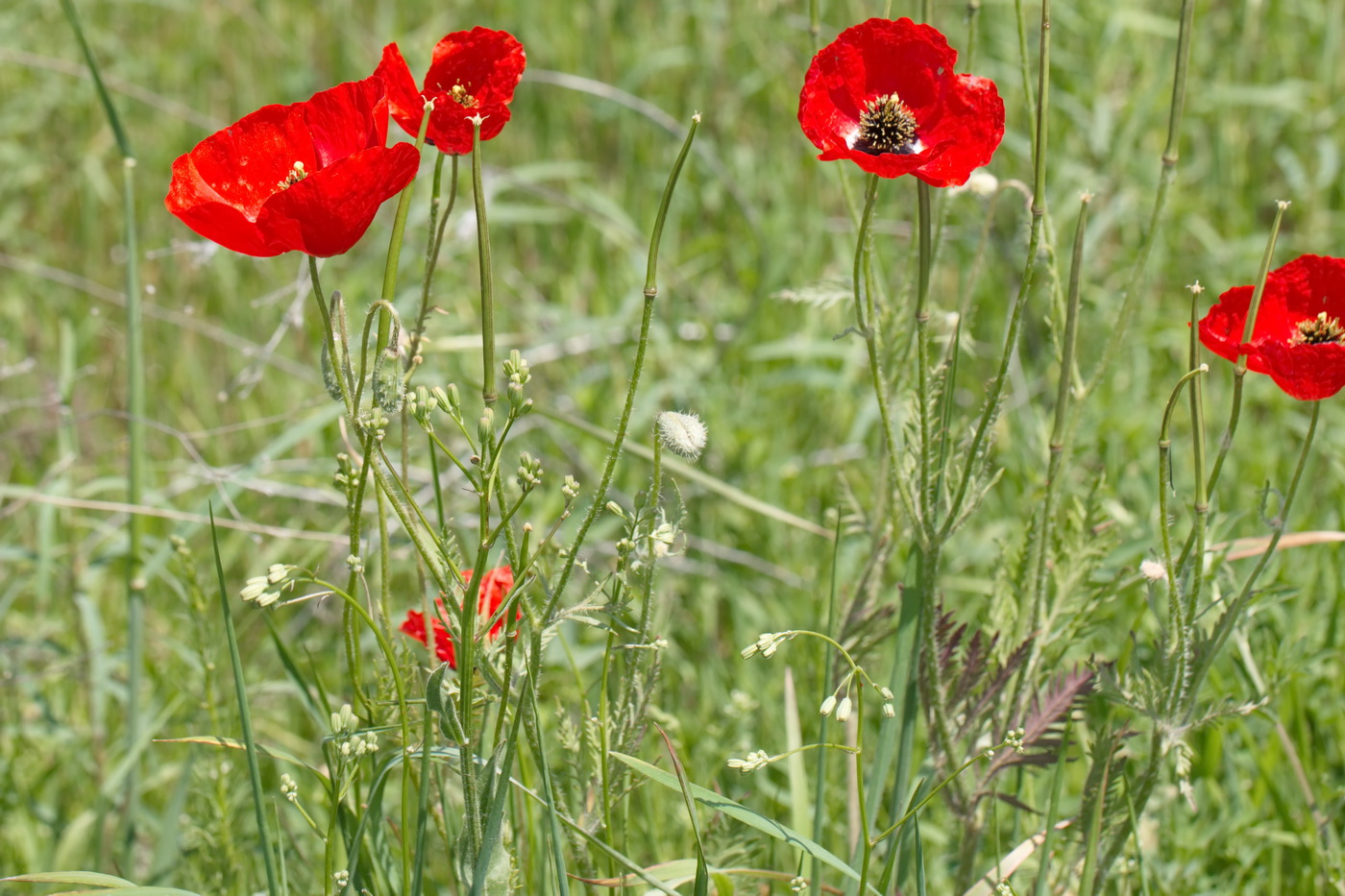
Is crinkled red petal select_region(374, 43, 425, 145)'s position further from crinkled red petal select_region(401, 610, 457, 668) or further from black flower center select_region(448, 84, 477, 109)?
crinkled red petal select_region(401, 610, 457, 668)

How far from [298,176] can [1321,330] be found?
1.30 m

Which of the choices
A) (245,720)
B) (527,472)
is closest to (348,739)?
(245,720)

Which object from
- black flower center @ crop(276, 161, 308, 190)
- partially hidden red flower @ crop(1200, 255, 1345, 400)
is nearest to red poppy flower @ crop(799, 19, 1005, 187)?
partially hidden red flower @ crop(1200, 255, 1345, 400)

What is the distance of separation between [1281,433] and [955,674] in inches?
74.4

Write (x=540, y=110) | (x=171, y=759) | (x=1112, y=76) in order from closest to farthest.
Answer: (x=171, y=759) < (x=1112, y=76) < (x=540, y=110)

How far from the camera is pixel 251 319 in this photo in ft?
13.0

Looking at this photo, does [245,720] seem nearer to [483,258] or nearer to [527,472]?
[527,472]

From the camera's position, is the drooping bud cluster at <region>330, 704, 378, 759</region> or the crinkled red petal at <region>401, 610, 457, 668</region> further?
the crinkled red petal at <region>401, 610, 457, 668</region>

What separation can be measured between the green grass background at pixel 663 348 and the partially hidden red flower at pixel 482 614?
18.4 inches

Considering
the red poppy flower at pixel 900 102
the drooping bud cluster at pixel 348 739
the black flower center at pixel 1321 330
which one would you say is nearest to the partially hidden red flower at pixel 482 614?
the drooping bud cluster at pixel 348 739

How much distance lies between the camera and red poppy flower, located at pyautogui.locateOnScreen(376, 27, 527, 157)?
1.46 m

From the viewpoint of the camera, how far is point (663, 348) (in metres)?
3.46

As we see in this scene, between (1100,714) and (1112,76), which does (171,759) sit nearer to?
(1100,714)

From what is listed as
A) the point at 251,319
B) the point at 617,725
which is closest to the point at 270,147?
the point at 617,725
